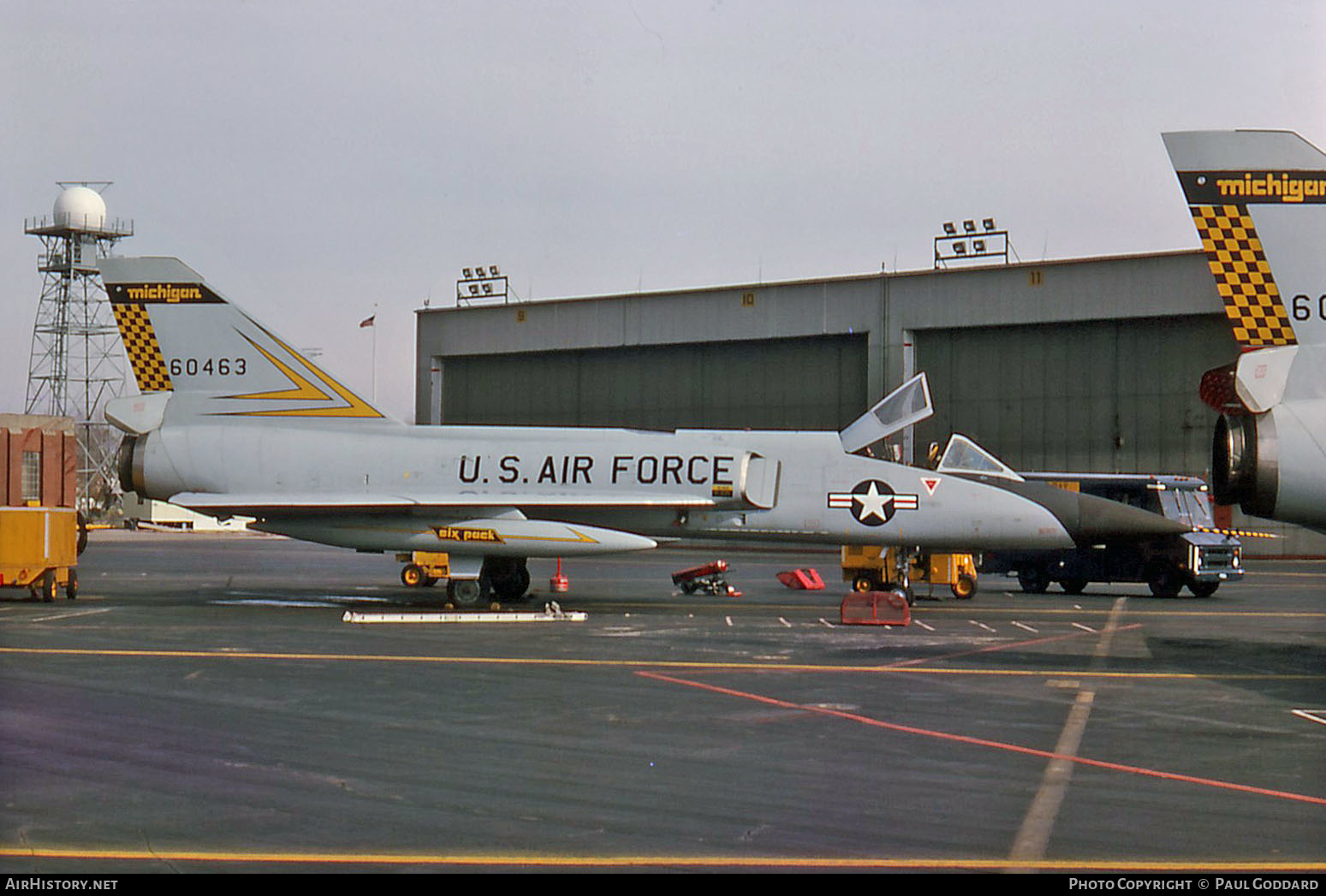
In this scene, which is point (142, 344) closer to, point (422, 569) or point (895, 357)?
point (422, 569)

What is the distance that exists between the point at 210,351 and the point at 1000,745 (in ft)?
49.1

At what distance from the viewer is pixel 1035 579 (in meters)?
25.2

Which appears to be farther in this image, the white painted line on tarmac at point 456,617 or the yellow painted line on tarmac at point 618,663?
the white painted line on tarmac at point 456,617

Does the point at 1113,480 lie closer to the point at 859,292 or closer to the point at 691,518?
the point at 691,518

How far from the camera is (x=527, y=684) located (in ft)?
34.6

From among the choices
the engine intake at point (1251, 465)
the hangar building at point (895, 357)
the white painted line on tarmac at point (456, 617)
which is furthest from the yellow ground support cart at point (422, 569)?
the hangar building at point (895, 357)

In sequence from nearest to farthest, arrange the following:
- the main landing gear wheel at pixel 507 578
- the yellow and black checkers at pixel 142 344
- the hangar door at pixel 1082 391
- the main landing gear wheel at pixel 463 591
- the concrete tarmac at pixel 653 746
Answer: the concrete tarmac at pixel 653 746 → the main landing gear wheel at pixel 463 591 → the yellow and black checkers at pixel 142 344 → the main landing gear wheel at pixel 507 578 → the hangar door at pixel 1082 391

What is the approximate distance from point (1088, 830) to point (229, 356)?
641 inches

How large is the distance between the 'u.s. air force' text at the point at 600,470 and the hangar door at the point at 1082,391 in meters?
24.4

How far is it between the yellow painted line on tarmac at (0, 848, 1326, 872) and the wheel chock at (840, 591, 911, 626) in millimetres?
11220

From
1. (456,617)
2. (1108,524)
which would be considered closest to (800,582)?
(1108,524)

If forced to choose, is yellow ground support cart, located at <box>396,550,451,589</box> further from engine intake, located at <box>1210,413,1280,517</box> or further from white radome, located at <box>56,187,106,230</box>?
white radome, located at <box>56,187,106,230</box>

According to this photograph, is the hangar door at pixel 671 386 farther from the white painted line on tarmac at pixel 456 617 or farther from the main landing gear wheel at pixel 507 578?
the white painted line on tarmac at pixel 456 617

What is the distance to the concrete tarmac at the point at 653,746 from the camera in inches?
219
